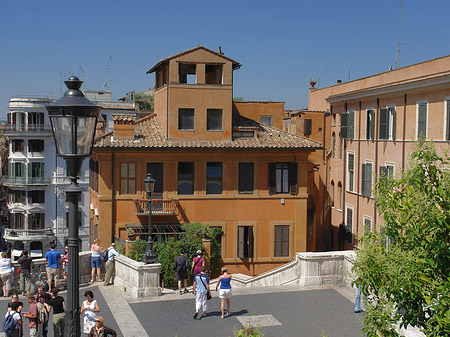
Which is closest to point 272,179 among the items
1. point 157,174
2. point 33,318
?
point 157,174

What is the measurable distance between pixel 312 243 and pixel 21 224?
35.1 meters

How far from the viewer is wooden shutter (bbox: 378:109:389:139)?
30.3m

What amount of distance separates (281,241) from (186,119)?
7.62m

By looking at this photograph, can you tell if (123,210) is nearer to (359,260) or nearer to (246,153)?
(246,153)

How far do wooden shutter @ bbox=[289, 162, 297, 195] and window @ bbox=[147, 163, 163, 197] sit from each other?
6.38 metres

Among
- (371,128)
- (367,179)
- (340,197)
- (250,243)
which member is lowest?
(250,243)

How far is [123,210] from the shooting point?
27.8 meters

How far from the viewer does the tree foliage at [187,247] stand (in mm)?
24109

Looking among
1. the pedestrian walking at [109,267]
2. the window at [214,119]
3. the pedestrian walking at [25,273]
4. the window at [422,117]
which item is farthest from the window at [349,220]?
the pedestrian walking at [25,273]

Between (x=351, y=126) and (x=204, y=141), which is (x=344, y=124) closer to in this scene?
(x=351, y=126)

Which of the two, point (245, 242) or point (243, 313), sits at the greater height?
point (245, 242)

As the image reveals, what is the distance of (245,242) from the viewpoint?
1155 inches

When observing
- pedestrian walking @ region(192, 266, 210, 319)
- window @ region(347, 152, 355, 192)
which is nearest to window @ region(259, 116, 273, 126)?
window @ region(347, 152, 355, 192)

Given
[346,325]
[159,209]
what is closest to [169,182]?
[159,209]
